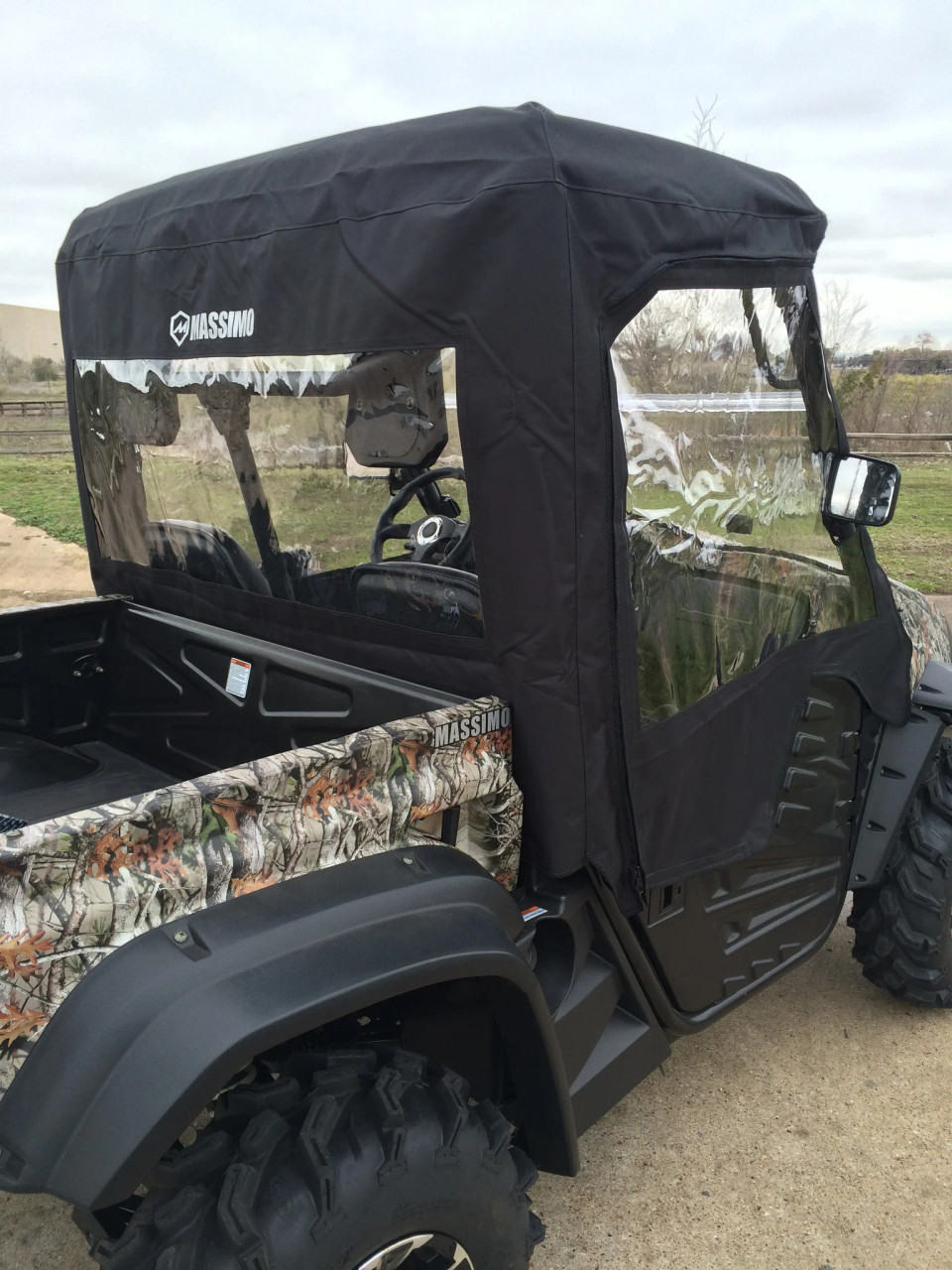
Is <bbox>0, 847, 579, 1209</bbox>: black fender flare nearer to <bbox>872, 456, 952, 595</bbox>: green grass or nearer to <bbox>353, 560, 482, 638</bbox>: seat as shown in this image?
<bbox>353, 560, 482, 638</bbox>: seat

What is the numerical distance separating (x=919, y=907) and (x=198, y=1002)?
7.69 feet

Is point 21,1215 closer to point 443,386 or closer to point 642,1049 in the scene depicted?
point 642,1049

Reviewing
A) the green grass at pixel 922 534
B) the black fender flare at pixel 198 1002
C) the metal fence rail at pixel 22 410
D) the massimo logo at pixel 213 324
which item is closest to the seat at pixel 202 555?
the massimo logo at pixel 213 324

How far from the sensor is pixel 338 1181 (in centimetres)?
158

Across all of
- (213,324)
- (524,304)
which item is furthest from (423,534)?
(524,304)

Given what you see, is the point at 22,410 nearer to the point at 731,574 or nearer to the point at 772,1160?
the point at 731,574

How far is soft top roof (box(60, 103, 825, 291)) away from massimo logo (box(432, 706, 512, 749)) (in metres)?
0.84

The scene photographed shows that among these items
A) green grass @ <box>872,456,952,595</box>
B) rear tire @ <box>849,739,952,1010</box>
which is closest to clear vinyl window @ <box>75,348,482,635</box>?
rear tire @ <box>849,739,952,1010</box>

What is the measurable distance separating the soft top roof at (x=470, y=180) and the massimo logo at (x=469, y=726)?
839 mm

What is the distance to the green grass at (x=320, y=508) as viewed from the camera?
7.83 feet

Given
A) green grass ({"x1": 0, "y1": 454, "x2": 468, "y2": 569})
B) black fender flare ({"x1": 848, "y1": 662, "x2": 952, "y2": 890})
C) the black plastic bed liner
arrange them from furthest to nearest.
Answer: black fender flare ({"x1": 848, "y1": 662, "x2": 952, "y2": 890}) → the black plastic bed liner → green grass ({"x1": 0, "y1": 454, "x2": 468, "y2": 569})

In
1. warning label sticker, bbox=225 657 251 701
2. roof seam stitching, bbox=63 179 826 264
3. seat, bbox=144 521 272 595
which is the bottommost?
warning label sticker, bbox=225 657 251 701

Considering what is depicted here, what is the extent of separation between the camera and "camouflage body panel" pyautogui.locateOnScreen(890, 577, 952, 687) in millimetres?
2987

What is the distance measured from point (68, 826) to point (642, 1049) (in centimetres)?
147
